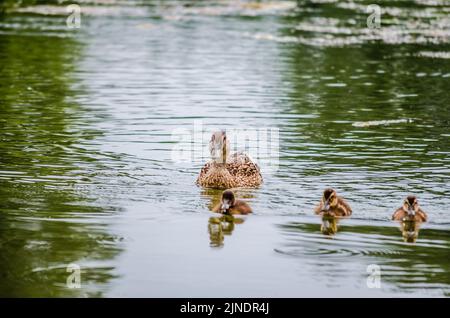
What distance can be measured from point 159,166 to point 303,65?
44.8 ft

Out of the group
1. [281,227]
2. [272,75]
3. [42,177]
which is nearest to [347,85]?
[272,75]

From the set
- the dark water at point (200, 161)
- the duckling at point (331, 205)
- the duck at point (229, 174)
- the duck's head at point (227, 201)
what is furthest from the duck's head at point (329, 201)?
the duck at point (229, 174)

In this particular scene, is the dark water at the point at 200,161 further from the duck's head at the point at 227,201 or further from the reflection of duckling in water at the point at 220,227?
the duck's head at the point at 227,201

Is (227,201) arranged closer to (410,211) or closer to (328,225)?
(328,225)

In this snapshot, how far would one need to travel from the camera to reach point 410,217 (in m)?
14.0

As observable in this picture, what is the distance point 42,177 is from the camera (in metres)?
16.8

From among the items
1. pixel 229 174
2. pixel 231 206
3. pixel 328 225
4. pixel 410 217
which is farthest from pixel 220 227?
pixel 229 174

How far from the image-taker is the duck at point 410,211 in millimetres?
13938

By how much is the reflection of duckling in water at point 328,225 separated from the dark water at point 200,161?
96mm

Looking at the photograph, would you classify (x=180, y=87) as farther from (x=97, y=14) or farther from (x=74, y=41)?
(x=97, y=14)

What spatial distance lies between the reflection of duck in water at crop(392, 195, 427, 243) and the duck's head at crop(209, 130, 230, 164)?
3715 mm

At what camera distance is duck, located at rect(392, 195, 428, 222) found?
1394 centimetres

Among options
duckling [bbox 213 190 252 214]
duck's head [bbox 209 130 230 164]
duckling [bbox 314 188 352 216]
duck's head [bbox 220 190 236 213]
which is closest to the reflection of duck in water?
duckling [bbox 314 188 352 216]

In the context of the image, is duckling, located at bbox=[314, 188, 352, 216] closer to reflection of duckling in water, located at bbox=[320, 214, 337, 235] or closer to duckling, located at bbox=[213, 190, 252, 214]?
reflection of duckling in water, located at bbox=[320, 214, 337, 235]
